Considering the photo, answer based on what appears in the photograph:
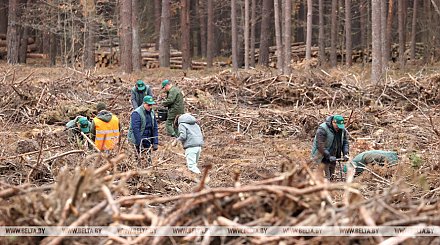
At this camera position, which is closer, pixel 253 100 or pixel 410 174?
pixel 410 174

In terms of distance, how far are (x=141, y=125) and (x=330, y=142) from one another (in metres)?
3.15

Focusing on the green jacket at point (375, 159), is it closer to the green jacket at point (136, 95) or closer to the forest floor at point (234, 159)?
the forest floor at point (234, 159)

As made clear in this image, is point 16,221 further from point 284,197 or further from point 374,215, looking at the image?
point 374,215

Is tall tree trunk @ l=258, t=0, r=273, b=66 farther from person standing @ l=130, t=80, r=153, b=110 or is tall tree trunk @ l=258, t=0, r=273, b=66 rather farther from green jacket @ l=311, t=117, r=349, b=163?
green jacket @ l=311, t=117, r=349, b=163

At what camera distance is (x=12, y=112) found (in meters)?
15.7

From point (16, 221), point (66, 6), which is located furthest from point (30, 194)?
point (66, 6)

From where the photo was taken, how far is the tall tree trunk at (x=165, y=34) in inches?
1186

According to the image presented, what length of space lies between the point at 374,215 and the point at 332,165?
277 inches

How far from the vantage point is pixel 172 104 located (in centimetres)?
1403

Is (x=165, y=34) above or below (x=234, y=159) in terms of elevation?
above

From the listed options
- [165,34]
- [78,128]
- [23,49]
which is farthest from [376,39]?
[23,49]

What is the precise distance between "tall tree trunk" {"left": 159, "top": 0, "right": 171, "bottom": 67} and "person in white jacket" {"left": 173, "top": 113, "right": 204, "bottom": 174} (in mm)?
19805

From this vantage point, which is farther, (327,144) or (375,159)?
(375,159)

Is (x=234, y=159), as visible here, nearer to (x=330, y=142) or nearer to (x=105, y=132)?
(x=330, y=142)
